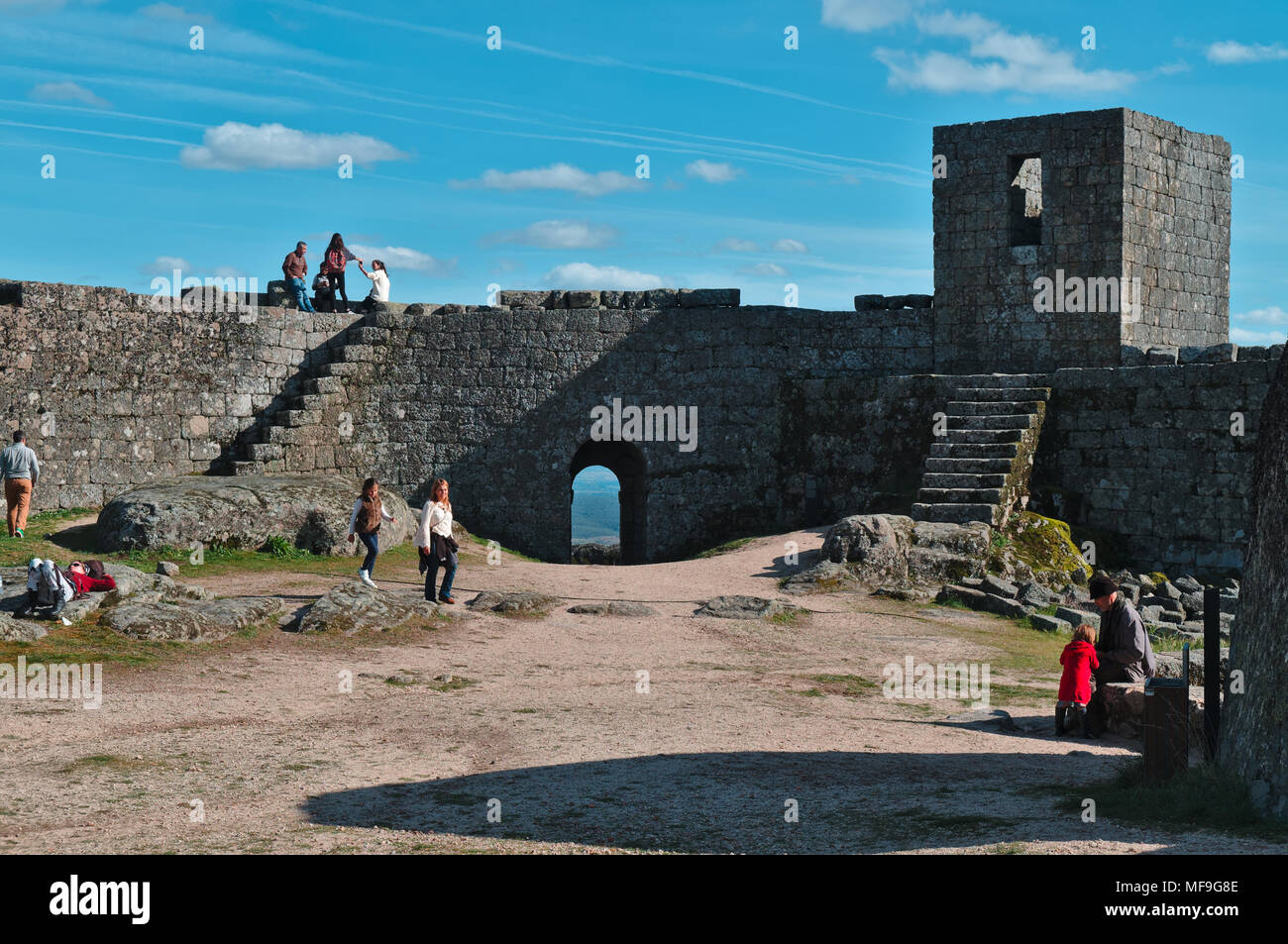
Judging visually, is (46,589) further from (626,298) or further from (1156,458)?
(1156,458)

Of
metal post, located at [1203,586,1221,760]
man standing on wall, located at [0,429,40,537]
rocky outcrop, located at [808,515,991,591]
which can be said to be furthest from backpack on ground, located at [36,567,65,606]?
metal post, located at [1203,586,1221,760]

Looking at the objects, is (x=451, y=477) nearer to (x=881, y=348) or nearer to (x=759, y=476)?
(x=759, y=476)

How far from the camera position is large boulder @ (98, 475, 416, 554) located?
15.4 meters

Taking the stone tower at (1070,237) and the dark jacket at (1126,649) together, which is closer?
the dark jacket at (1126,649)

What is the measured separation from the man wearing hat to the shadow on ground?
4.75 ft

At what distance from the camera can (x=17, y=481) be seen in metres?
15.8

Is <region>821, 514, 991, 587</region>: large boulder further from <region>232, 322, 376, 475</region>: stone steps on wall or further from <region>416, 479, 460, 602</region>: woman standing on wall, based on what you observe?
<region>232, 322, 376, 475</region>: stone steps on wall

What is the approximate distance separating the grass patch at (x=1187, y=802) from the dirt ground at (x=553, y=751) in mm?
249

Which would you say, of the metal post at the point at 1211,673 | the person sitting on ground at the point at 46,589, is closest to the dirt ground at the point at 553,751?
the metal post at the point at 1211,673

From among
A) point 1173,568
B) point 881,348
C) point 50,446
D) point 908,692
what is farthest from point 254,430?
point 1173,568

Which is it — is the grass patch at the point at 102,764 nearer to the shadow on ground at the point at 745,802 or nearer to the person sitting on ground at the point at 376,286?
the shadow on ground at the point at 745,802

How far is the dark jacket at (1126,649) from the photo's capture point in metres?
9.83
